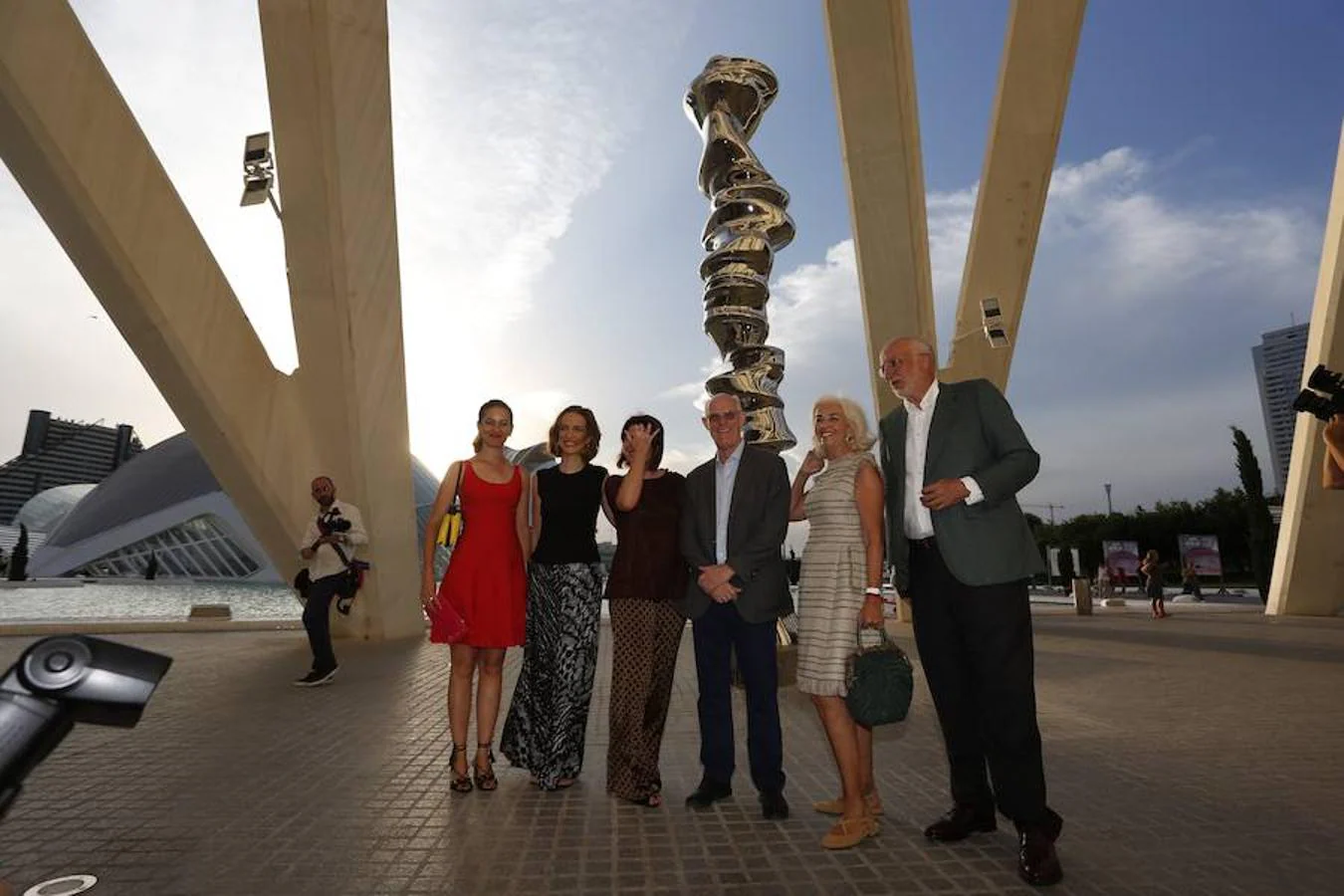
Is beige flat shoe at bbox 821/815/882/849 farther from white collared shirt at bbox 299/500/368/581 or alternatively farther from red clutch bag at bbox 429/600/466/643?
white collared shirt at bbox 299/500/368/581

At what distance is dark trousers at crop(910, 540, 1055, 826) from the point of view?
2.79 meters

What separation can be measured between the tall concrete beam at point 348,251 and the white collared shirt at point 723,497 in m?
8.86

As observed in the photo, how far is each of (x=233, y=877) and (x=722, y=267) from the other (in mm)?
5499

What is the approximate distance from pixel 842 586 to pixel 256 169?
10.1 meters

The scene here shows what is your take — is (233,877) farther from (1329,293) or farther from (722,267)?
(1329,293)

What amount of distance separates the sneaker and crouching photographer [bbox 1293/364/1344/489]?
25.3ft

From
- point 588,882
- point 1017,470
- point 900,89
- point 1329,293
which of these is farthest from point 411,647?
point 1329,293

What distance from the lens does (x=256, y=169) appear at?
10.0 metres

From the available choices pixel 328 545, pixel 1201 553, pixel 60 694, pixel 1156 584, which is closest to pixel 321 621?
pixel 328 545

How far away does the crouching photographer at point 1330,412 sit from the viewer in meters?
4.48

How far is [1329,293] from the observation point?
13.9 m

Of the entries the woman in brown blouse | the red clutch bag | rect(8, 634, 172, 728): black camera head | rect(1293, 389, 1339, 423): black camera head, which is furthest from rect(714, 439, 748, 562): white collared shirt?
rect(1293, 389, 1339, 423): black camera head

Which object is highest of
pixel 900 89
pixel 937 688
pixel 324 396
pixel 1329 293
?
pixel 900 89

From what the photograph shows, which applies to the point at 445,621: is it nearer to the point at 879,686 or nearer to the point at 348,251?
the point at 879,686
